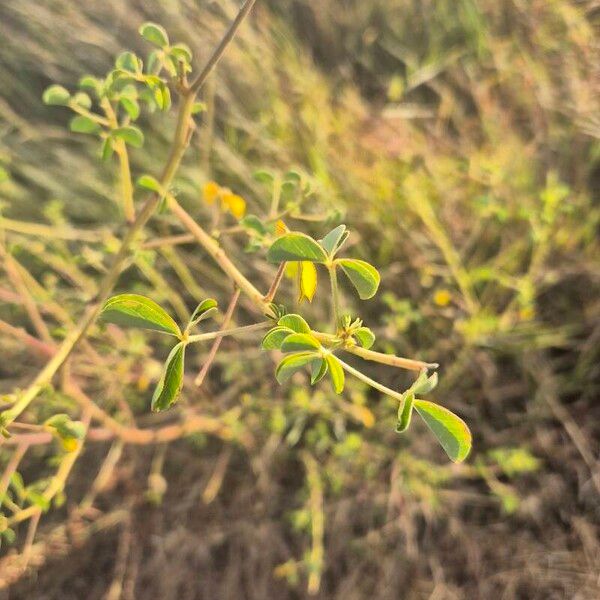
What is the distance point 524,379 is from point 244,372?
21.6 inches

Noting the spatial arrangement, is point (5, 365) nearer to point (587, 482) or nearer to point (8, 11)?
point (8, 11)

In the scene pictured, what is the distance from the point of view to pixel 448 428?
42 centimetres

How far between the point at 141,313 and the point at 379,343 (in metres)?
0.82

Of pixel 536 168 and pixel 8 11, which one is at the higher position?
pixel 8 11

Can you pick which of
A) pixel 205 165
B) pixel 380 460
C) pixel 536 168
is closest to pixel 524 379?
pixel 380 460

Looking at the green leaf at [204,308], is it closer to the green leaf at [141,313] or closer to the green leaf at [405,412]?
the green leaf at [141,313]

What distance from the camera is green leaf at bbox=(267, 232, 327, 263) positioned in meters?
0.42

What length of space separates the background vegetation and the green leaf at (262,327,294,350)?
2.12 ft

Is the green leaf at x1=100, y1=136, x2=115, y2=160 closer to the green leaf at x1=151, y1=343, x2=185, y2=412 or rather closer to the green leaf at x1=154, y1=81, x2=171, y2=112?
the green leaf at x1=154, y1=81, x2=171, y2=112

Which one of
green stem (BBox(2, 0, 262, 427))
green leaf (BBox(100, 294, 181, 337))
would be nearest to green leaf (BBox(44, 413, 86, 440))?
green stem (BBox(2, 0, 262, 427))

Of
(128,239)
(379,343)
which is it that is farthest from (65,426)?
(379,343)

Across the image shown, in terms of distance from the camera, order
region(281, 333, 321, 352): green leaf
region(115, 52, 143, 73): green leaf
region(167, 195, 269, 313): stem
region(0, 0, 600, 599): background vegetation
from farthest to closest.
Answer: region(0, 0, 600, 599): background vegetation, region(115, 52, 143, 73): green leaf, region(167, 195, 269, 313): stem, region(281, 333, 321, 352): green leaf

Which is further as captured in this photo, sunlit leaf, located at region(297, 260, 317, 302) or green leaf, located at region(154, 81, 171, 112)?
green leaf, located at region(154, 81, 171, 112)

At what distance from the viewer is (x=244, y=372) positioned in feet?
4.28
